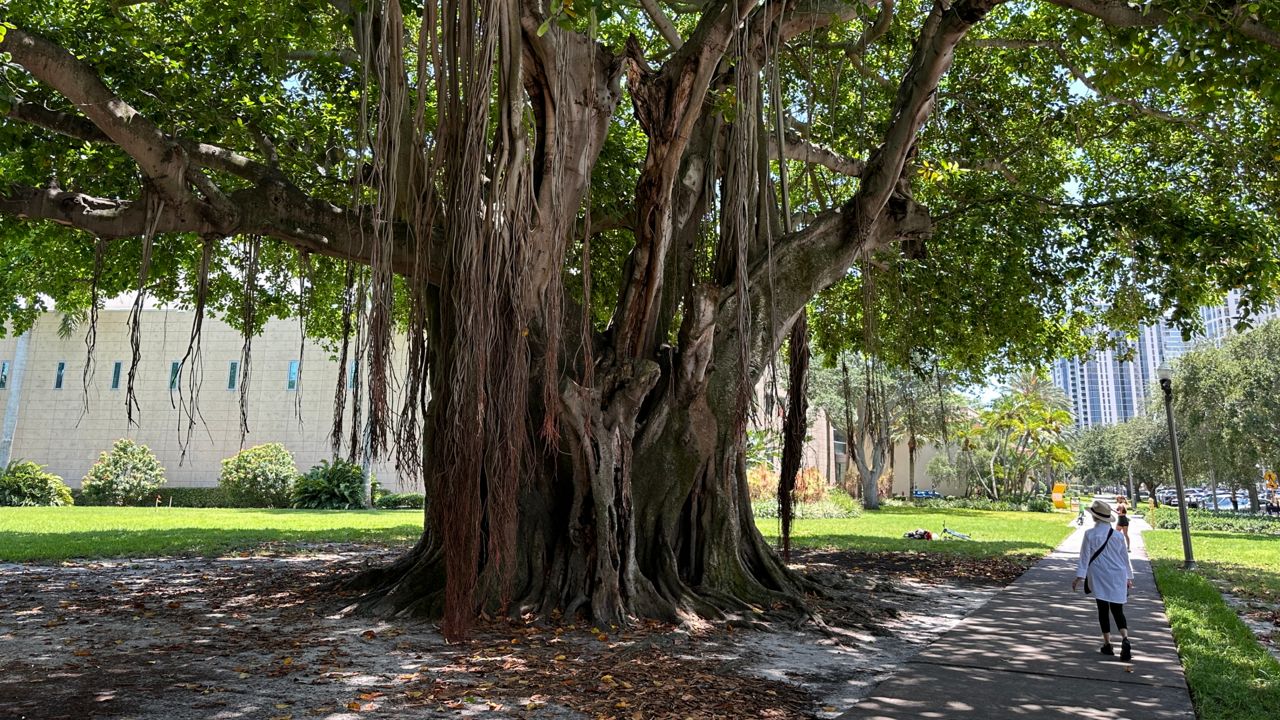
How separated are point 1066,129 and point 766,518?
16.3 metres

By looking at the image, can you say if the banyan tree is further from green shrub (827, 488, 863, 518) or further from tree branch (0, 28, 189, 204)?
green shrub (827, 488, 863, 518)

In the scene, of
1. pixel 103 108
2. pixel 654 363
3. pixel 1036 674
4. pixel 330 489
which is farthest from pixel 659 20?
pixel 330 489

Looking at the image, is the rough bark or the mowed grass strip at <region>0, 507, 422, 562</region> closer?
the rough bark

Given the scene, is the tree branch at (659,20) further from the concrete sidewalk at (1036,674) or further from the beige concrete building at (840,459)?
the beige concrete building at (840,459)

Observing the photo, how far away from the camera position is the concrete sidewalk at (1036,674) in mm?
4586

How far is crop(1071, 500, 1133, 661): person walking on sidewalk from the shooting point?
20.0 ft

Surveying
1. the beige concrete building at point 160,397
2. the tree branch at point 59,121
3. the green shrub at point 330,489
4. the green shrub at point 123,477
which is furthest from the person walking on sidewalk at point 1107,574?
the green shrub at point 123,477

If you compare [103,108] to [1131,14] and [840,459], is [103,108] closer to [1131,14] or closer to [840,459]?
[1131,14]

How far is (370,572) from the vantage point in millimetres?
8398

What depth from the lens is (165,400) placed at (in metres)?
32.8

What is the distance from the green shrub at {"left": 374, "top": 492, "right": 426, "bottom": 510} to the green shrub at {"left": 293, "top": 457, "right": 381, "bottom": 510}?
56.4 inches

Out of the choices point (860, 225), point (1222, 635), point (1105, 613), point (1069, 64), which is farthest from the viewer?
point (1069, 64)

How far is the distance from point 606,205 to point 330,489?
71.8ft

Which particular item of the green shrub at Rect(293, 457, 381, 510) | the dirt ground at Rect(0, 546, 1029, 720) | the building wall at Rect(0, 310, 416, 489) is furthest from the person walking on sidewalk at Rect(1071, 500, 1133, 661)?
the building wall at Rect(0, 310, 416, 489)
